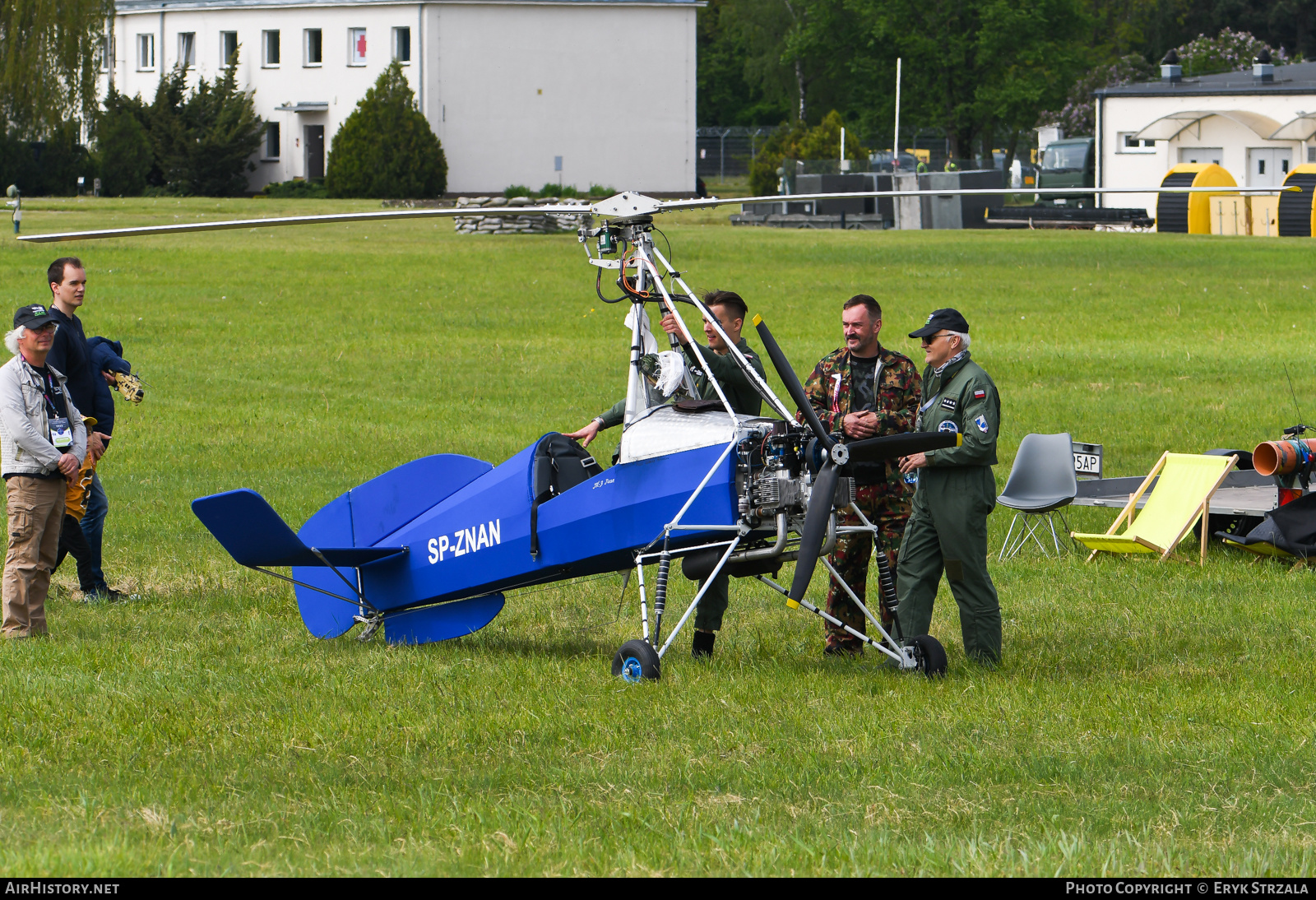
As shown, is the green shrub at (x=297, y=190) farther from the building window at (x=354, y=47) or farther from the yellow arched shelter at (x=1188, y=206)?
the yellow arched shelter at (x=1188, y=206)

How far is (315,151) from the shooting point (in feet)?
236

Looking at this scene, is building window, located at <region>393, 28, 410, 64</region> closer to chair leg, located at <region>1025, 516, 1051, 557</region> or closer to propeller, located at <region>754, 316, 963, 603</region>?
chair leg, located at <region>1025, 516, 1051, 557</region>

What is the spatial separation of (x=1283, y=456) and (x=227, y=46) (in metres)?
70.7

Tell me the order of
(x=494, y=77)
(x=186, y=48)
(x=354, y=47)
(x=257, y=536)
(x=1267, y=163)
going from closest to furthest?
(x=257, y=536)
(x=1267, y=163)
(x=494, y=77)
(x=354, y=47)
(x=186, y=48)

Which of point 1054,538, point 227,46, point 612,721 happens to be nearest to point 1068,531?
point 1054,538

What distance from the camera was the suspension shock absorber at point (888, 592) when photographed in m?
8.18

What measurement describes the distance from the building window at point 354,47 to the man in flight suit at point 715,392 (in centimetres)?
6536

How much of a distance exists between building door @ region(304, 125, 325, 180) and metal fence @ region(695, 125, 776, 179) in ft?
84.3

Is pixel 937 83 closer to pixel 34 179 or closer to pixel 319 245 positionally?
pixel 34 179

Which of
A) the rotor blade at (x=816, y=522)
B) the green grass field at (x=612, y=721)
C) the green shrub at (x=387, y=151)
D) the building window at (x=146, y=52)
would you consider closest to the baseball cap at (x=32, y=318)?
the green grass field at (x=612, y=721)

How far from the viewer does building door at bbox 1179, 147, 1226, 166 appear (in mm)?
55375

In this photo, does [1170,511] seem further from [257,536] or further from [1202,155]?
[1202,155]
